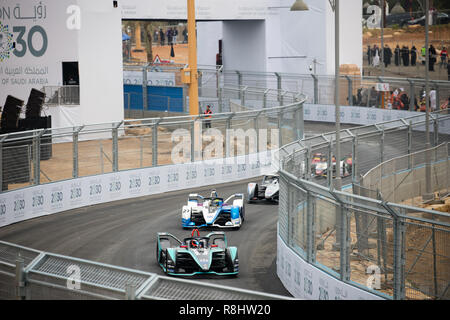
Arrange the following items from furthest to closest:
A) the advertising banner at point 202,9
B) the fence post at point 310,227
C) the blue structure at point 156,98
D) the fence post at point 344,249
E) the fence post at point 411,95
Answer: the blue structure at point 156,98 → the advertising banner at point 202,9 → the fence post at point 411,95 → the fence post at point 310,227 → the fence post at point 344,249

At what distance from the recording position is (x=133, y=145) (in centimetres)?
2606

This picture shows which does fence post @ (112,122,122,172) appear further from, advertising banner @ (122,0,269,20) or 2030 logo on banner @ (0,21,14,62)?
advertising banner @ (122,0,269,20)

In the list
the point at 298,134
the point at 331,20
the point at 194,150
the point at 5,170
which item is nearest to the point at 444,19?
the point at 331,20

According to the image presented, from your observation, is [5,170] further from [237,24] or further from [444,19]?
[444,19]

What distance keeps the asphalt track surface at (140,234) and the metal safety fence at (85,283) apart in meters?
5.84

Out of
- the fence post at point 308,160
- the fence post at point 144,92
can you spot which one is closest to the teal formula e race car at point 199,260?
the fence post at point 308,160

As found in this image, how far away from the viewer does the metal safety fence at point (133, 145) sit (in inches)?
800

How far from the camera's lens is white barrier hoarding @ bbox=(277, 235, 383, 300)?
1128 centimetres

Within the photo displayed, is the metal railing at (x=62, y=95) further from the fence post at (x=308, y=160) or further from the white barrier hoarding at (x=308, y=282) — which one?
the white barrier hoarding at (x=308, y=282)


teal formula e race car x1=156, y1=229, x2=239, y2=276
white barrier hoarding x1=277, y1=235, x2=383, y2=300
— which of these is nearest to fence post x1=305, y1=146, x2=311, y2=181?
white barrier hoarding x1=277, y1=235, x2=383, y2=300

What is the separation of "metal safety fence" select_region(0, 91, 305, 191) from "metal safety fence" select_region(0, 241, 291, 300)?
11.1m

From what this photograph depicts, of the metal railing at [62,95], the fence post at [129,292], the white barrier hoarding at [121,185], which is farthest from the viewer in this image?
the metal railing at [62,95]

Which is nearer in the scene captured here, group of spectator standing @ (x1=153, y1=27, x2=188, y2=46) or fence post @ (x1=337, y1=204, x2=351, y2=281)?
fence post @ (x1=337, y1=204, x2=351, y2=281)
